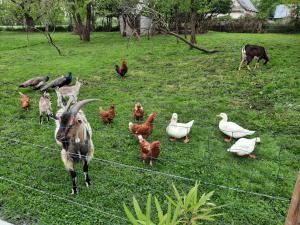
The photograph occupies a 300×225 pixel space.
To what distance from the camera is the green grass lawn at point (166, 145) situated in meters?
4.71

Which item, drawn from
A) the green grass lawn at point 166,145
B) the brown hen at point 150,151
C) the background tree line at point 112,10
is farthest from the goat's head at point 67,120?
the background tree line at point 112,10

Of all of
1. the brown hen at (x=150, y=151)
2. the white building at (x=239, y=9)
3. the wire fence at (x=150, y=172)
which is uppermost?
the white building at (x=239, y=9)

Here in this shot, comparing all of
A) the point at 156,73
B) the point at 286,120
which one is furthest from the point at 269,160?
the point at 156,73

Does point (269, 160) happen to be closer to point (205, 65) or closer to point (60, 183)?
point (60, 183)

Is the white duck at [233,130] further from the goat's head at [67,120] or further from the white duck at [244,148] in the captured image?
the goat's head at [67,120]

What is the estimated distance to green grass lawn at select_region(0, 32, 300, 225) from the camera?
4.71 metres

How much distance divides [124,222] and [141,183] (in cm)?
92

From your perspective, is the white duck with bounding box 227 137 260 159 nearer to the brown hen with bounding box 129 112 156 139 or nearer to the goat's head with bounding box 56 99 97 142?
the brown hen with bounding box 129 112 156 139

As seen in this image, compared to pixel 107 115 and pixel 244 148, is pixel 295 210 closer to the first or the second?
pixel 244 148

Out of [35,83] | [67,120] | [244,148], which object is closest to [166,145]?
[244,148]

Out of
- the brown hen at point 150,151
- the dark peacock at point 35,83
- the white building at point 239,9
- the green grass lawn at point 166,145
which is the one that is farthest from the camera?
the white building at point 239,9

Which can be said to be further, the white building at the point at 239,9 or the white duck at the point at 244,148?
the white building at the point at 239,9

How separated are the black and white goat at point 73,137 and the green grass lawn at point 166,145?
58 centimetres

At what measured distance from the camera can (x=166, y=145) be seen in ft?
20.9
